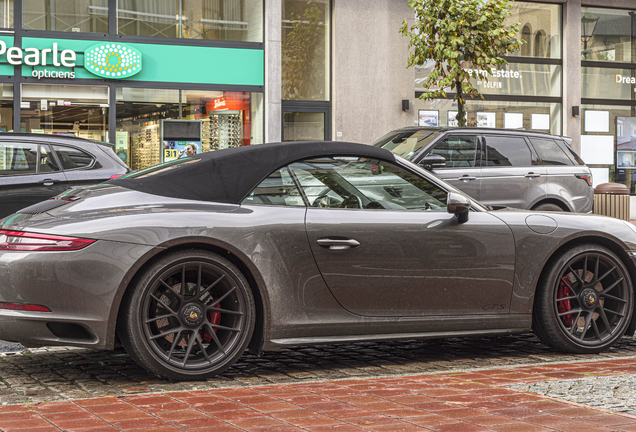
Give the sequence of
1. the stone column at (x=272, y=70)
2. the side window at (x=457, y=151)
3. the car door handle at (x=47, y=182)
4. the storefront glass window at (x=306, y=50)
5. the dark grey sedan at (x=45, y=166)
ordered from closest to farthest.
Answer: the dark grey sedan at (x=45, y=166), the car door handle at (x=47, y=182), the side window at (x=457, y=151), the stone column at (x=272, y=70), the storefront glass window at (x=306, y=50)

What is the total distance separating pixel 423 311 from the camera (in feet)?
16.0

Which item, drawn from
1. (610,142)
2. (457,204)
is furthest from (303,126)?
(457,204)

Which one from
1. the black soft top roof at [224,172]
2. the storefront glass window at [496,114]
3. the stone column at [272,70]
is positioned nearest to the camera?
the black soft top roof at [224,172]

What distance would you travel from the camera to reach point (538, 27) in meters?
19.9

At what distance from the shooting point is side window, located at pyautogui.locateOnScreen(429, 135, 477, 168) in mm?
10992

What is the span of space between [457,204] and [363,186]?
1.95 feet

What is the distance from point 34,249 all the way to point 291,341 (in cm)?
150

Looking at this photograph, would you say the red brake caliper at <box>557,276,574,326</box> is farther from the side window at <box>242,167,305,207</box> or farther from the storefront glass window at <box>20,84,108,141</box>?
the storefront glass window at <box>20,84,108,141</box>

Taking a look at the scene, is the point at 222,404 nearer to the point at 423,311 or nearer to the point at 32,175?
the point at 423,311

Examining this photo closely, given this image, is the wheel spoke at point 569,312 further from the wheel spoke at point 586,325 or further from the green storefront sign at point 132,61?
the green storefront sign at point 132,61

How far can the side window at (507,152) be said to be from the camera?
11.3 metres

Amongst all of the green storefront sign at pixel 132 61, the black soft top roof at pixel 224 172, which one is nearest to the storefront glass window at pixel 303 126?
the green storefront sign at pixel 132 61

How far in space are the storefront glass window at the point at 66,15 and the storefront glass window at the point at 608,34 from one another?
→ 1213 cm

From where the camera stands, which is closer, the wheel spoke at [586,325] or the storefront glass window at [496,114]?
the wheel spoke at [586,325]
